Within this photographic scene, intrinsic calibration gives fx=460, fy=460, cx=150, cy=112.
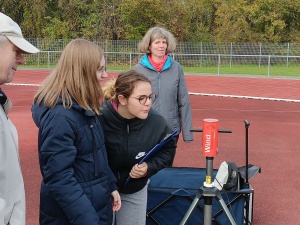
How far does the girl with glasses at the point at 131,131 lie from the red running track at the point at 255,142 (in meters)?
1.90

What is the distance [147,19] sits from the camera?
2977 centimetres

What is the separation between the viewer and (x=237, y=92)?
14.7 m

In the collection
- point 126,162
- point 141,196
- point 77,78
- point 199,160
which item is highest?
point 77,78

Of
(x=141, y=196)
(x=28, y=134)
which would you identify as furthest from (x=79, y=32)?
(x=141, y=196)

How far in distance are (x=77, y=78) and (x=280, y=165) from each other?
4560mm

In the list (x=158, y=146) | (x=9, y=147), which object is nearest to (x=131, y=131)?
(x=158, y=146)

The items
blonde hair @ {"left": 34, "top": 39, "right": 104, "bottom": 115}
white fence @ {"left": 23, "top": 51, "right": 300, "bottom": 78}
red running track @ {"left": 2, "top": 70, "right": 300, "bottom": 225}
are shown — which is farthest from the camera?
white fence @ {"left": 23, "top": 51, "right": 300, "bottom": 78}

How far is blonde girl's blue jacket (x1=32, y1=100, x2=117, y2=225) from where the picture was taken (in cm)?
208

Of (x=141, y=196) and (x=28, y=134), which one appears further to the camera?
(x=28, y=134)

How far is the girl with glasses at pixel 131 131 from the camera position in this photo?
2562mm

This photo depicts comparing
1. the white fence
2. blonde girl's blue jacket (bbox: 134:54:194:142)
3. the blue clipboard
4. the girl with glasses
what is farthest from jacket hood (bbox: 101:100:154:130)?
the white fence

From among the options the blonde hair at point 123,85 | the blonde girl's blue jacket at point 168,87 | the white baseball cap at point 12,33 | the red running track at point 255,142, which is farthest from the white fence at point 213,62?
the white baseball cap at point 12,33

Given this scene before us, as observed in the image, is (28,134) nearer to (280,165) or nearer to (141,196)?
(280,165)

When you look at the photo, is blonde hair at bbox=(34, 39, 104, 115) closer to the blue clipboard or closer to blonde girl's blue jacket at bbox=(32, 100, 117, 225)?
blonde girl's blue jacket at bbox=(32, 100, 117, 225)
